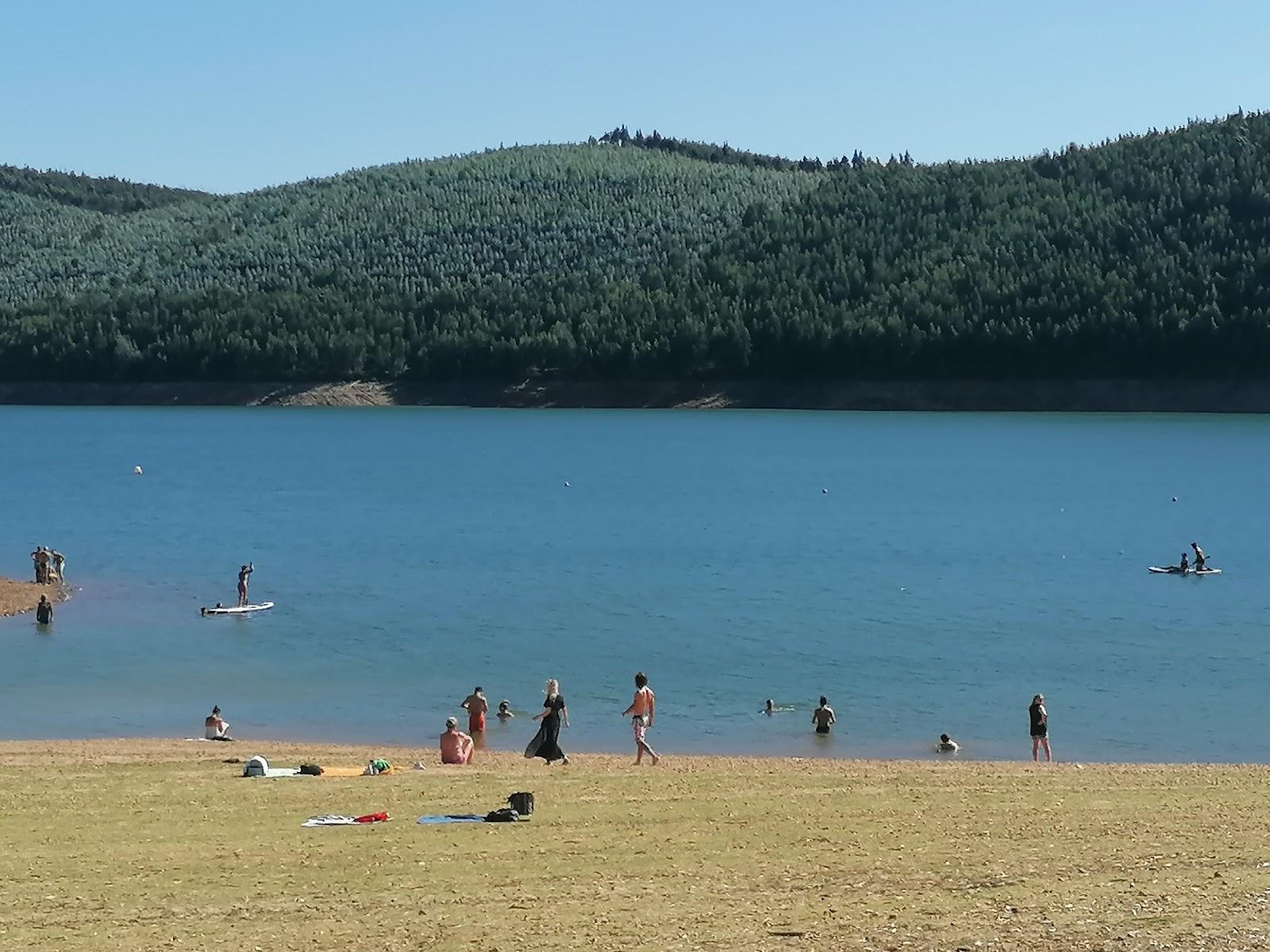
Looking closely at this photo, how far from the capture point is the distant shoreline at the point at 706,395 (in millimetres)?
143875

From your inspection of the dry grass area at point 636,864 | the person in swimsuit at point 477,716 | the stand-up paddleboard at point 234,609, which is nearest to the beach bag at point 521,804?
the dry grass area at point 636,864

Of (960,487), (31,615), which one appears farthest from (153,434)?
(31,615)

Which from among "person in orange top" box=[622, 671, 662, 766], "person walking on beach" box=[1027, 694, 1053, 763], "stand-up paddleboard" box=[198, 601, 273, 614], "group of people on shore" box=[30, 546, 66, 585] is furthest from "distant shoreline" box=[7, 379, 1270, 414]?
"person in orange top" box=[622, 671, 662, 766]

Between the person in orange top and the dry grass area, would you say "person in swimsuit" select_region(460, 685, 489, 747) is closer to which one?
the person in orange top

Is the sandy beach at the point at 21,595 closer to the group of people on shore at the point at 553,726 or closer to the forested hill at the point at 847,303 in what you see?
the group of people on shore at the point at 553,726

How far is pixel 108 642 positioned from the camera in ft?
132

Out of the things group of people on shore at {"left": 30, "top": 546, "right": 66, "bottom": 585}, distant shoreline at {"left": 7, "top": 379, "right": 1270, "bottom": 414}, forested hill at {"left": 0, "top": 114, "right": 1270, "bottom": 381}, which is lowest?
group of people on shore at {"left": 30, "top": 546, "right": 66, "bottom": 585}

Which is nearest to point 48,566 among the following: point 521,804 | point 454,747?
point 454,747

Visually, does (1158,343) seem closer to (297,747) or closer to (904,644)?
(904,644)

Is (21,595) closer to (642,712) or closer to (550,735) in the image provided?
(550,735)

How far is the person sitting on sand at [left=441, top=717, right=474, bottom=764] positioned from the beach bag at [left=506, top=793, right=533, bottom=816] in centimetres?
629

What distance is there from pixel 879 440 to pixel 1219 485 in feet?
141

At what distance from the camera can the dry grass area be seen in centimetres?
1353

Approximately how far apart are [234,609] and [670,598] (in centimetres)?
1122
